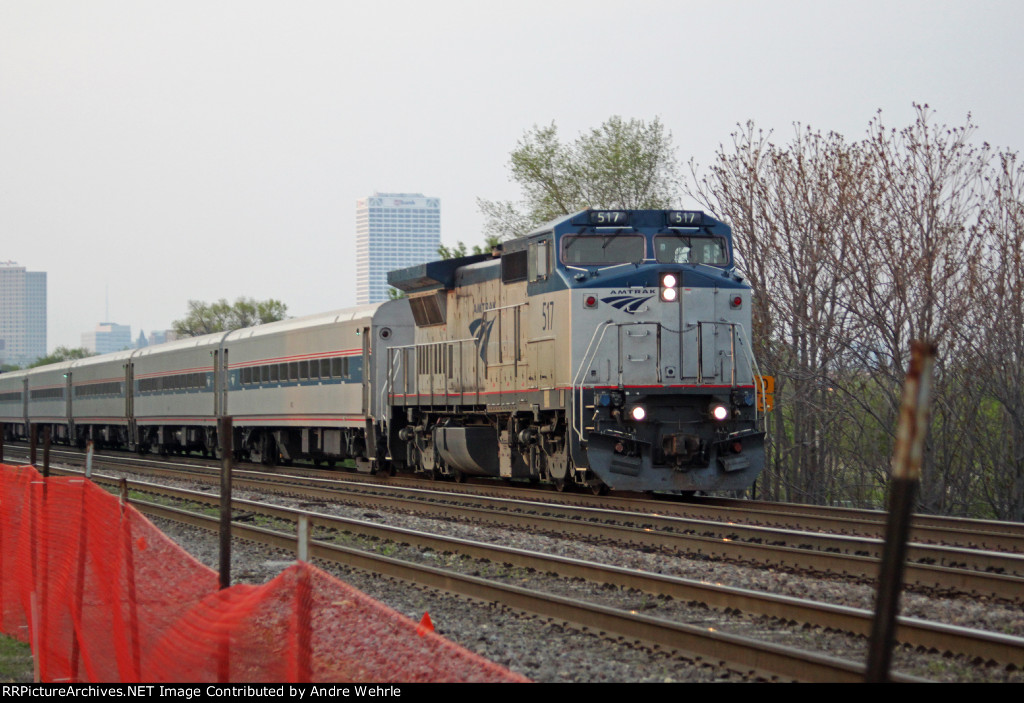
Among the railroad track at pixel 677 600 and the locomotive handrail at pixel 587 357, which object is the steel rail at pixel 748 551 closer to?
the railroad track at pixel 677 600

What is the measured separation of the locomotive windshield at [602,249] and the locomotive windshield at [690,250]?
267 mm

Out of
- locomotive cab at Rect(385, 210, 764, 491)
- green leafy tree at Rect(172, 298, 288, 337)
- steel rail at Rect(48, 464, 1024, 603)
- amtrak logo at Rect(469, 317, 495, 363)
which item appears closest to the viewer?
steel rail at Rect(48, 464, 1024, 603)

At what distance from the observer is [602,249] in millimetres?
14789

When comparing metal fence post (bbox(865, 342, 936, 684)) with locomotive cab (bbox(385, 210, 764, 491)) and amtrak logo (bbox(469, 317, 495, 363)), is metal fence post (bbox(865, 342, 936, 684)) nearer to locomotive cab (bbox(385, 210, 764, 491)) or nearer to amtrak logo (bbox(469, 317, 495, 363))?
locomotive cab (bbox(385, 210, 764, 491))

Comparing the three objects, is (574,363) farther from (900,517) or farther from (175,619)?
(900,517)

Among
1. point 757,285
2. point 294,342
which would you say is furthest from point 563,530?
point 294,342

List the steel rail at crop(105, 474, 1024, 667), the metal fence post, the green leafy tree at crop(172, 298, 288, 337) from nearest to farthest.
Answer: the metal fence post → the steel rail at crop(105, 474, 1024, 667) → the green leafy tree at crop(172, 298, 288, 337)

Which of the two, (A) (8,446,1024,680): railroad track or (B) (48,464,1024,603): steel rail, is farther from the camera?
(B) (48,464,1024,603): steel rail

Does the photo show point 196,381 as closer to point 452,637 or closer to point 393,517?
point 393,517

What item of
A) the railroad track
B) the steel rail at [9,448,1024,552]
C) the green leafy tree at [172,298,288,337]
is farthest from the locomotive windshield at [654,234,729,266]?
the green leafy tree at [172,298,288,337]

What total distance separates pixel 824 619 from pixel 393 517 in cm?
820

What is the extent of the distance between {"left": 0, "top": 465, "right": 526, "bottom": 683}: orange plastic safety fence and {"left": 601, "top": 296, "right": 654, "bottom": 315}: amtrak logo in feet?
25.2

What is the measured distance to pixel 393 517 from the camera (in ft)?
47.2

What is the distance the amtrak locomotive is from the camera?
14125 mm
